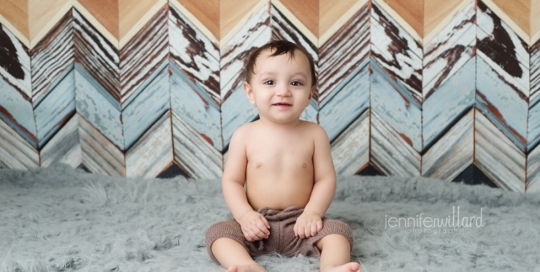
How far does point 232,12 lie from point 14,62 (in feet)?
2.29

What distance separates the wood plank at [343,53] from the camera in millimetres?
1613

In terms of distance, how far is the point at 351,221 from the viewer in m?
1.28

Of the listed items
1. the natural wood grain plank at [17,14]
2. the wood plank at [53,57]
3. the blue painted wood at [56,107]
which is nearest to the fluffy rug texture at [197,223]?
the blue painted wood at [56,107]

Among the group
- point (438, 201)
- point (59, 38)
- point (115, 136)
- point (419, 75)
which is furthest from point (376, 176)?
point (59, 38)

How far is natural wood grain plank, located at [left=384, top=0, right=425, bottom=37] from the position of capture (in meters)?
1.60

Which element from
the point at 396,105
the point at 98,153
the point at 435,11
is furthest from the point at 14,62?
the point at 435,11

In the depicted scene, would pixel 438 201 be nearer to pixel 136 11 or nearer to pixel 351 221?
pixel 351 221

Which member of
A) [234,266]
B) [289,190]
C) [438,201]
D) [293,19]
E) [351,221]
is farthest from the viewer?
[293,19]

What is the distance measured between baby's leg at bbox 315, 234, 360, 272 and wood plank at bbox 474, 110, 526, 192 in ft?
2.64

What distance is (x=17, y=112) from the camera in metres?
1.68

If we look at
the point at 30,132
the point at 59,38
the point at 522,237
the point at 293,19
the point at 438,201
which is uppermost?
the point at 293,19

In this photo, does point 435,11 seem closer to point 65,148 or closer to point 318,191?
point 318,191

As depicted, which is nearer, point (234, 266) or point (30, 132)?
point (234, 266)

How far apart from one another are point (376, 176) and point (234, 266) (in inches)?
33.2
